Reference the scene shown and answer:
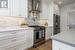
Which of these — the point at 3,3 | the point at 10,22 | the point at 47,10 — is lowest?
the point at 10,22

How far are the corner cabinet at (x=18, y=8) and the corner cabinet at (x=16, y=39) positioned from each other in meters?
0.71

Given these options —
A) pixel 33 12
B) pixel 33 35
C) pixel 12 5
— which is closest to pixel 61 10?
pixel 33 12

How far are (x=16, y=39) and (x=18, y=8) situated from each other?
1.28m

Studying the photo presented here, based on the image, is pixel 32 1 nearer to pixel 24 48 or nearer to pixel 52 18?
pixel 52 18

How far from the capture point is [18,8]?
4.19m

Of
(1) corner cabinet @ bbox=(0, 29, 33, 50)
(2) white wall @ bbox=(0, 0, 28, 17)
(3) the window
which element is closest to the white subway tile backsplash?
(2) white wall @ bbox=(0, 0, 28, 17)

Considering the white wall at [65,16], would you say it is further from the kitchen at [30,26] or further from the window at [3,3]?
the window at [3,3]

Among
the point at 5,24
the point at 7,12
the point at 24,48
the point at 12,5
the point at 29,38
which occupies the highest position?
the point at 12,5

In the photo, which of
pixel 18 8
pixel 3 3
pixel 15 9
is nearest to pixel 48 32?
pixel 18 8

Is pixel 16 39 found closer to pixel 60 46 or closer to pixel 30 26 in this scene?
pixel 30 26

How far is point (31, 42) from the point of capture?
450cm

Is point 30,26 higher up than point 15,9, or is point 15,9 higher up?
point 15,9

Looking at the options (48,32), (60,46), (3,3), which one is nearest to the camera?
(60,46)

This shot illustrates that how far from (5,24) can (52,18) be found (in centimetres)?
354
